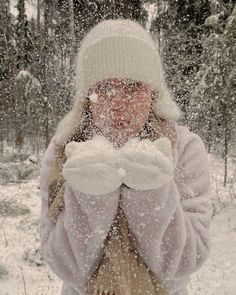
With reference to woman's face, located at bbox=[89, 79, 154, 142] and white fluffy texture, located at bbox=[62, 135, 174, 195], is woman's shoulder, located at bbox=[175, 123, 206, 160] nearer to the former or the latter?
woman's face, located at bbox=[89, 79, 154, 142]

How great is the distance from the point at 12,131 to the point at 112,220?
2225 cm

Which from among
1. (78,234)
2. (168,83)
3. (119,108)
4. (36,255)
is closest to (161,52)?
(168,83)

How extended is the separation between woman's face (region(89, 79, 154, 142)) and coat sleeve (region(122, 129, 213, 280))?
0.68 ft

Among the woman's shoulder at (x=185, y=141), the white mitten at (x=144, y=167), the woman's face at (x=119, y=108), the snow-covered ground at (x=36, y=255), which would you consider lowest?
the snow-covered ground at (x=36, y=255)

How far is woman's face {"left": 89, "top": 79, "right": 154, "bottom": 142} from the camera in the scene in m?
1.34

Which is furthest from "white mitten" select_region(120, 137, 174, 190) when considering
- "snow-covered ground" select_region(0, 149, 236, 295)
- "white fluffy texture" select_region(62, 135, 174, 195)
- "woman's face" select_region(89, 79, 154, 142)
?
"snow-covered ground" select_region(0, 149, 236, 295)

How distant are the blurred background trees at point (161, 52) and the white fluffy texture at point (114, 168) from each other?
7485mm

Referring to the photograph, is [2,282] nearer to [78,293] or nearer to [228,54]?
[78,293]

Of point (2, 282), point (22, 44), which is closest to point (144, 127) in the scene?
point (2, 282)

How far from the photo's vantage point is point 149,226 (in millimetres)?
1274

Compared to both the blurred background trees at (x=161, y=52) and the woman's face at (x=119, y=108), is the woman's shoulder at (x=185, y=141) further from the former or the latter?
the blurred background trees at (x=161, y=52)

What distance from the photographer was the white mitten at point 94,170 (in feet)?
3.81

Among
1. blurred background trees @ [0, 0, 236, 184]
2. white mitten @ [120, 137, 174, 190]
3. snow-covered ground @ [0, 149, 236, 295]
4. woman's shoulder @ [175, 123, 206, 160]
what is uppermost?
white mitten @ [120, 137, 174, 190]

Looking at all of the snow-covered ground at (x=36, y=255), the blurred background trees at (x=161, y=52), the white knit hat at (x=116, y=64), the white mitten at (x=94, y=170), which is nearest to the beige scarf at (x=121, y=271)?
the white mitten at (x=94, y=170)
